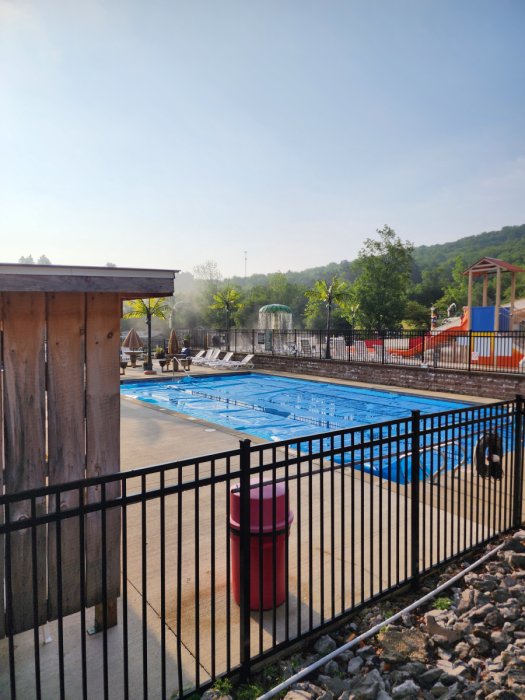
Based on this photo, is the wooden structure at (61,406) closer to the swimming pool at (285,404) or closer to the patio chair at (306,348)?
the swimming pool at (285,404)

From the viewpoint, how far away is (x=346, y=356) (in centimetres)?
2091

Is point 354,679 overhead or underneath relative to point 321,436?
underneath

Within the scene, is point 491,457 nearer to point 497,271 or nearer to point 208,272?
point 497,271

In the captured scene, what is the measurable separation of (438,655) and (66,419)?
2.85m

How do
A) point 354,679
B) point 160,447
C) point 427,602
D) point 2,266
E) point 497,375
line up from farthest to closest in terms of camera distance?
point 497,375 < point 160,447 < point 427,602 < point 354,679 < point 2,266

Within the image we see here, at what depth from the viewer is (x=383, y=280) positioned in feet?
151

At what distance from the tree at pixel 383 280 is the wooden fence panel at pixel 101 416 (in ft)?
148

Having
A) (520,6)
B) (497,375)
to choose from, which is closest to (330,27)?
(520,6)

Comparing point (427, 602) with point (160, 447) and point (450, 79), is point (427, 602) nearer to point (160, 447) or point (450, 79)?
point (160, 447)

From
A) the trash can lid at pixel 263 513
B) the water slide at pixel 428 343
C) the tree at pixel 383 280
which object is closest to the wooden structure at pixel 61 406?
the trash can lid at pixel 263 513

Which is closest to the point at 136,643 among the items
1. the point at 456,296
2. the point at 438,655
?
the point at 438,655

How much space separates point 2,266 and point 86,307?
625mm

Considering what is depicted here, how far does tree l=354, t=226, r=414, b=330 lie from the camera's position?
46.2 m

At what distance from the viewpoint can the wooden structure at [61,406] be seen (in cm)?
257
